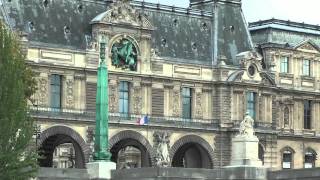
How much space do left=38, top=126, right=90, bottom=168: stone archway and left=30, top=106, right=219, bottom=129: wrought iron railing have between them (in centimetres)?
106

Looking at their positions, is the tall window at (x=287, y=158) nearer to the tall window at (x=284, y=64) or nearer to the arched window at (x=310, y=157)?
the arched window at (x=310, y=157)

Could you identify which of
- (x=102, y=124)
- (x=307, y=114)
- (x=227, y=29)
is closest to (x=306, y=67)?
(x=307, y=114)

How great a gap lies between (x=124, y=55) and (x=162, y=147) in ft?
28.8

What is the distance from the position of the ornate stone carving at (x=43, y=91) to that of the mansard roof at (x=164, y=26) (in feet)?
10.2

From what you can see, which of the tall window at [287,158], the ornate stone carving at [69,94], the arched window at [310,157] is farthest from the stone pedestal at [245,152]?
the arched window at [310,157]

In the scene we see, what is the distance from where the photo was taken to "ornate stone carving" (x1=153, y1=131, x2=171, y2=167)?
4628 inches

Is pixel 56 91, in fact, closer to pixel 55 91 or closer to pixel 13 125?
pixel 55 91

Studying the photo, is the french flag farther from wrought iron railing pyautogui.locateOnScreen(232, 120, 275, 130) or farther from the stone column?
the stone column

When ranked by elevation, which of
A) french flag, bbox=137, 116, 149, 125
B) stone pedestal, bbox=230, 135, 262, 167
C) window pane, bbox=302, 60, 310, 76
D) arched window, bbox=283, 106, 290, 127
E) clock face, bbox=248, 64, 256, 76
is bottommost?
stone pedestal, bbox=230, 135, 262, 167

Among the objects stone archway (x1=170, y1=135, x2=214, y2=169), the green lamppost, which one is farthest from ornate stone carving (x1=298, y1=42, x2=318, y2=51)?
the green lamppost

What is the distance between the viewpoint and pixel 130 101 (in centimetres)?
12181

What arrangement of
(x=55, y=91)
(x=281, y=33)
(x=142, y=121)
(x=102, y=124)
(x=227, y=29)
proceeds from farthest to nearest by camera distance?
(x=281, y=33) → (x=227, y=29) → (x=142, y=121) → (x=55, y=91) → (x=102, y=124)

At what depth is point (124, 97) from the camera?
122 m

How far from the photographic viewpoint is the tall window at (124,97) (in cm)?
12150
